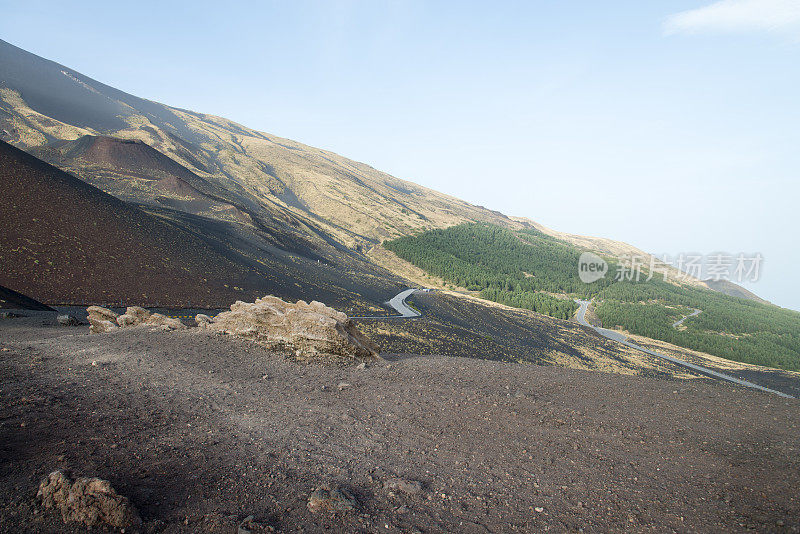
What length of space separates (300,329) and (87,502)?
12.7 m

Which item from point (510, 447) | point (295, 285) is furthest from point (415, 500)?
point (295, 285)

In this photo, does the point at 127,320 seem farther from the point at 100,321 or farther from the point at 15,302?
the point at 15,302

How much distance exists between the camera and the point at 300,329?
59.7ft

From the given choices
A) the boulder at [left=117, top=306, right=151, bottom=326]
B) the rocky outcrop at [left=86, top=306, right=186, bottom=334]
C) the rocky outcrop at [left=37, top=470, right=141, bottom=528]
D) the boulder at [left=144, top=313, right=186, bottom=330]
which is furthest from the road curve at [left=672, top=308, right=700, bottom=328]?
the rocky outcrop at [left=37, top=470, right=141, bottom=528]

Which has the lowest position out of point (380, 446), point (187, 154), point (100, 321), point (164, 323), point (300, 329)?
point (100, 321)

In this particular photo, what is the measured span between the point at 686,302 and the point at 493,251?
76803mm

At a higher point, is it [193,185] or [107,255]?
[193,185]

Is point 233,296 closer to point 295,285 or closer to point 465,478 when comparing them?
point 295,285

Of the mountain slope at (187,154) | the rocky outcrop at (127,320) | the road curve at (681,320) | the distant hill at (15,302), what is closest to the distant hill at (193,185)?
the mountain slope at (187,154)

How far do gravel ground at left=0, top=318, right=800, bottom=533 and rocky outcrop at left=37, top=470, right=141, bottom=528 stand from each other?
171 mm

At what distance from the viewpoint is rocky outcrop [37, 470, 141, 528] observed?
5352 mm

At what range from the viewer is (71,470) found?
6.29 m

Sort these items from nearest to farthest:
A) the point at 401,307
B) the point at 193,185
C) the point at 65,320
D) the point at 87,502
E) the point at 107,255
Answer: the point at 87,502 → the point at 65,320 → the point at 107,255 → the point at 401,307 → the point at 193,185

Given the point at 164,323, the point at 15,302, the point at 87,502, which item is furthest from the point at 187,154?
the point at 87,502
